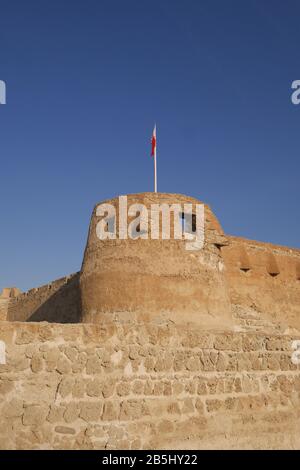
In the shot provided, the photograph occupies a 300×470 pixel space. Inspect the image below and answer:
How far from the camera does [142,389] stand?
5.17m

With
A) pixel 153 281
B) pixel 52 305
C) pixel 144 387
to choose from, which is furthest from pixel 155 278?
pixel 52 305

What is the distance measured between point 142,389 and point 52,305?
12.5 metres

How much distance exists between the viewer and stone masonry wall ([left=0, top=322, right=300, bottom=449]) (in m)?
4.56

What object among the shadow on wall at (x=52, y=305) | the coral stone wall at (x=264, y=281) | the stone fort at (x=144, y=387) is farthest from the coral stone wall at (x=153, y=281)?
the coral stone wall at (x=264, y=281)

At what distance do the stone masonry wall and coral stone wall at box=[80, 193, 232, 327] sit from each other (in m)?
3.59

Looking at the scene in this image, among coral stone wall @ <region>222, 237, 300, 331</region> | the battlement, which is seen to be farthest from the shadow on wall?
coral stone wall @ <region>222, 237, 300, 331</region>

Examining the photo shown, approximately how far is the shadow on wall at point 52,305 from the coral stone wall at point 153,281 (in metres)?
→ 2.90

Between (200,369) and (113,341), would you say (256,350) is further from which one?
(113,341)

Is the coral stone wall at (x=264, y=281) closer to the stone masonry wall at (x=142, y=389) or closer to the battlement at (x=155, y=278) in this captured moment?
the battlement at (x=155, y=278)

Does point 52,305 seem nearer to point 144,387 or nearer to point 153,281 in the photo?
point 153,281

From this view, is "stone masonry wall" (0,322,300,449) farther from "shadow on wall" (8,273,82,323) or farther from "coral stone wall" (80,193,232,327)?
"shadow on wall" (8,273,82,323)
